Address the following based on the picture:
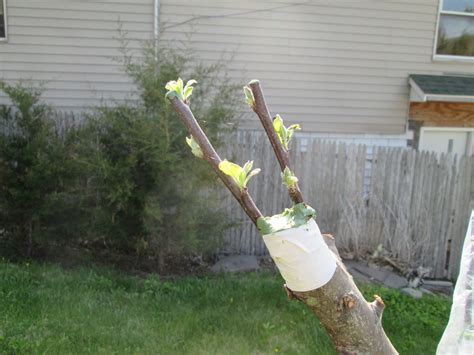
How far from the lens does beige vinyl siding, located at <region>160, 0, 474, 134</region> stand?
7.24 m

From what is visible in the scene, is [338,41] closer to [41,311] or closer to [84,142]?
[84,142]

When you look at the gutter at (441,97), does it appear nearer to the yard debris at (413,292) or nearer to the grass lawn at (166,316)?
the yard debris at (413,292)

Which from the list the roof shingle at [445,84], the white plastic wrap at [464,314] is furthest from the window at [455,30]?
the white plastic wrap at [464,314]

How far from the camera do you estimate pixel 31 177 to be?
16.8ft

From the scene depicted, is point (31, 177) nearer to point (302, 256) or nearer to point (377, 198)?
point (377, 198)

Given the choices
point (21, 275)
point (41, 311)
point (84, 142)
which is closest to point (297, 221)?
point (41, 311)

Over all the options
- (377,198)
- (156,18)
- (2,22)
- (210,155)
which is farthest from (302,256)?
(2,22)

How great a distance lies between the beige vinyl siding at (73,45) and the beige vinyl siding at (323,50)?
514mm

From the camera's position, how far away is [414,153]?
6176mm

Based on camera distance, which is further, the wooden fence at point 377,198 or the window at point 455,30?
the window at point 455,30

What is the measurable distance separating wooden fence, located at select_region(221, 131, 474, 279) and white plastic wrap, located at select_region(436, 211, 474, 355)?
4.80m

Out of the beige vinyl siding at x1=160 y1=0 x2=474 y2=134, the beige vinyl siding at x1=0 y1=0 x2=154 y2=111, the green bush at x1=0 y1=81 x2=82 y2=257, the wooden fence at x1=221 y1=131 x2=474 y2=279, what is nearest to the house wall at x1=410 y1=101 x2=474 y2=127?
the beige vinyl siding at x1=160 y1=0 x2=474 y2=134

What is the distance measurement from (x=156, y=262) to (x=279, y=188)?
1781mm

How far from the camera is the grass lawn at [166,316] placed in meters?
3.45
